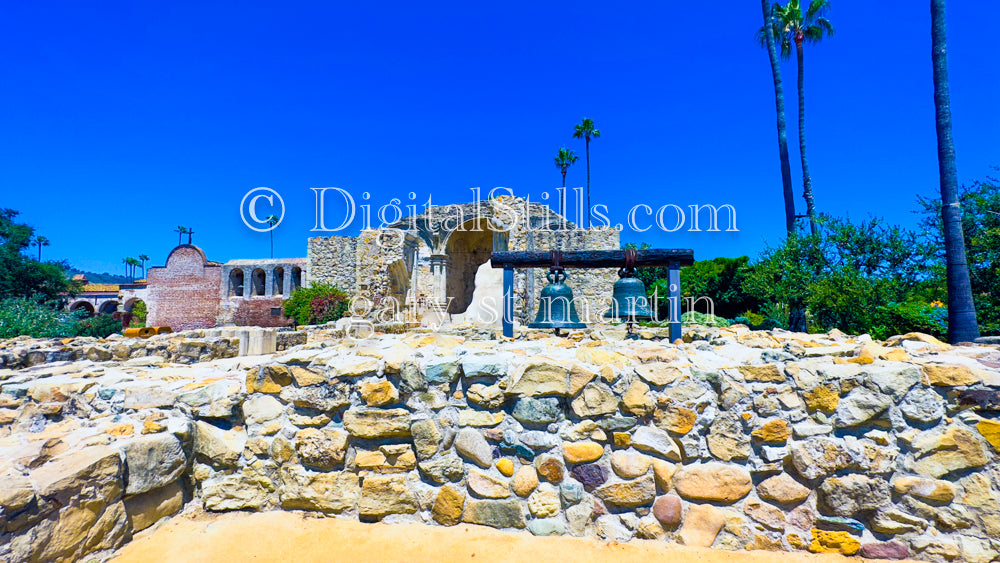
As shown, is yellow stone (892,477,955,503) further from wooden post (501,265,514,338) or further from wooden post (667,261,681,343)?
wooden post (501,265,514,338)

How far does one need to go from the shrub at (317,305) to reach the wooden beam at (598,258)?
48.5ft

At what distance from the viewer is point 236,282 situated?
2500 centimetres

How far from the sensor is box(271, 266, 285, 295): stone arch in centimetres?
2453

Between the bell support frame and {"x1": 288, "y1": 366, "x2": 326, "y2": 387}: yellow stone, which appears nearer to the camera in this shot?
{"x1": 288, "y1": 366, "x2": 326, "y2": 387}: yellow stone

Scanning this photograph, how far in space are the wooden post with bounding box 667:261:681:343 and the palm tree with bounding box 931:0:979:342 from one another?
655 cm

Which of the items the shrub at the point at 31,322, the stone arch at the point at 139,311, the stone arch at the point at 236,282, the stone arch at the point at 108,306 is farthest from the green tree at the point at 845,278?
the stone arch at the point at 108,306

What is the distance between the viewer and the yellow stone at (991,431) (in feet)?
7.64

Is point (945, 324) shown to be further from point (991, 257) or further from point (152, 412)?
point (152, 412)

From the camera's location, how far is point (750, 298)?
58.4 ft

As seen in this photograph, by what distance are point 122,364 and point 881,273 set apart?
14193 mm

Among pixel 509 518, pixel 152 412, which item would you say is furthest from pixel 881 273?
pixel 152 412

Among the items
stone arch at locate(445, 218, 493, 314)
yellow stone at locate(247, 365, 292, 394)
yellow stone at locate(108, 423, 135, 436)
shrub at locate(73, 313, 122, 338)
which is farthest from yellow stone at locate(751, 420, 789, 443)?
shrub at locate(73, 313, 122, 338)

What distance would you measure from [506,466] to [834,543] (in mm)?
1861

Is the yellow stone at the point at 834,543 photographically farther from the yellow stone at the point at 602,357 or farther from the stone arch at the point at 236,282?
the stone arch at the point at 236,282
